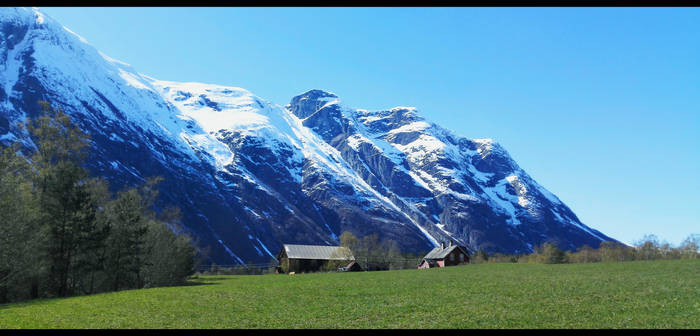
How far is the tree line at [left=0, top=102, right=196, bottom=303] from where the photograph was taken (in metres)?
37.7

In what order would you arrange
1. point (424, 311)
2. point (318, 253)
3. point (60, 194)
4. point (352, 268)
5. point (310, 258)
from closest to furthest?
point (424, 311)
point (60, 194)
point (352, 268)
point (310, 258)
point (318, 253)

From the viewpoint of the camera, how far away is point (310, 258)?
13700 cm

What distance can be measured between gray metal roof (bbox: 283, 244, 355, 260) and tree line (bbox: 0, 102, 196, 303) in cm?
7867

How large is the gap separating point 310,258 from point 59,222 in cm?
9677

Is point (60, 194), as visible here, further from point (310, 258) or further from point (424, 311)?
point (310, 258)

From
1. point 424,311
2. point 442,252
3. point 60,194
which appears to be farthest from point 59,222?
point 442,252

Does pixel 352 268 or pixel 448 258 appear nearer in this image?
pixel 352 268

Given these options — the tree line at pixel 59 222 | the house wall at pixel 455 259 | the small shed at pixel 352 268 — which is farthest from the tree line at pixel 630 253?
the tree line at pixel 59 222

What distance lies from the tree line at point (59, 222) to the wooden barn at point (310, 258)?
76.1 m

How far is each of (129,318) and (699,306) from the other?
103ft

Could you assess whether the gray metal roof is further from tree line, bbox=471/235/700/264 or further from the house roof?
tree line, bbox=471/235/700/264
